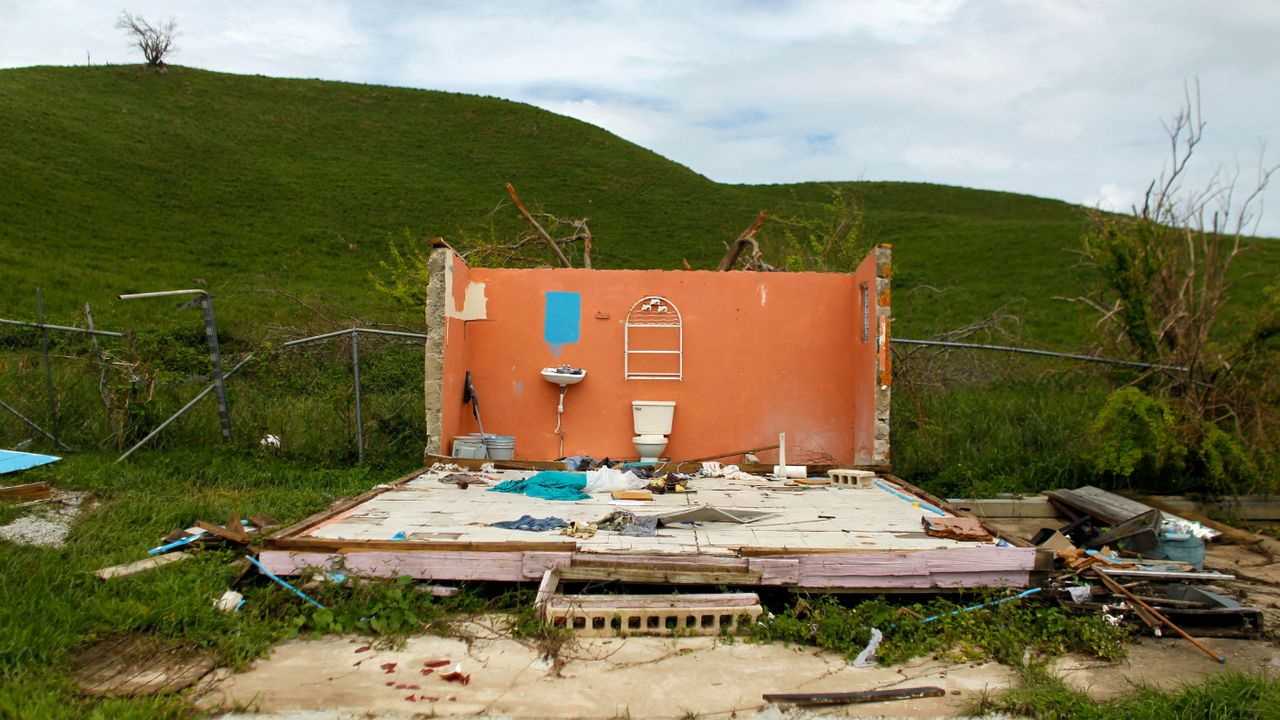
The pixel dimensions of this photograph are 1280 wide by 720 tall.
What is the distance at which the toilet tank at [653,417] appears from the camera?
8547 millimetres

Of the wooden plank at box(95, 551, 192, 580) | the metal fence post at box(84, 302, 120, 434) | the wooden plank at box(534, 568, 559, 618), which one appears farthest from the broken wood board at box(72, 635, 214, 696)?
the metal fence post at box(84, 302, 120, 434)

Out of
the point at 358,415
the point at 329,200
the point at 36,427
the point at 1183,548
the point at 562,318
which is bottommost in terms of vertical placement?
the point at 1183,548

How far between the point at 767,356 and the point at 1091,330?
11.1 ft

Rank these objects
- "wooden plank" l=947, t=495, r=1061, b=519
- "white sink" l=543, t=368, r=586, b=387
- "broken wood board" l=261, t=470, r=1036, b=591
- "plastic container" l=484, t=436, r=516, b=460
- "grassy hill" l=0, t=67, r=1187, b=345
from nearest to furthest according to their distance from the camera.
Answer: "broken wood board" l=261, t=470, r=1036, b=591
"wooden plank" l=947, t=495, r=1061, b=519
"plastic container" l=484, t=436, r=516, b=460
"white sink" l=543, t=368, r=586, b=387
"grassy hill" l=0, t=67, r=1187, b=345

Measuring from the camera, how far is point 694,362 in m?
8.86

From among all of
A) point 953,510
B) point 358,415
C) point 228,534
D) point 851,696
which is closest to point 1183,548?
point 953,510

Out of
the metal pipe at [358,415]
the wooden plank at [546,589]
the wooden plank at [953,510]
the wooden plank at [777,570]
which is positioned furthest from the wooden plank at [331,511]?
the wooden plank at [953,510]

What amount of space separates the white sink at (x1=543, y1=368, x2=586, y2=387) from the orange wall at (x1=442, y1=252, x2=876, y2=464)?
0.17 meters

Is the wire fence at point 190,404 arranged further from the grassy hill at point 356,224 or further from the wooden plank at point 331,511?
the wooden plank at point 331,511

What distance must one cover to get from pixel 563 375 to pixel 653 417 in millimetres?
1036

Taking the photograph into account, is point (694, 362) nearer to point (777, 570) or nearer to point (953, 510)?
point (953, 510)

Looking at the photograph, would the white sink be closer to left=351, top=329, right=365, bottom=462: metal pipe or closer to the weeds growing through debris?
left=351, top=329, right=365, bottom=462: metal pipe

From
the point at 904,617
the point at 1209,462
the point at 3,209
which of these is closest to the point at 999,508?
the point at 1209,462

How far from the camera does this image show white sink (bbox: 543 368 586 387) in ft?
28.0
